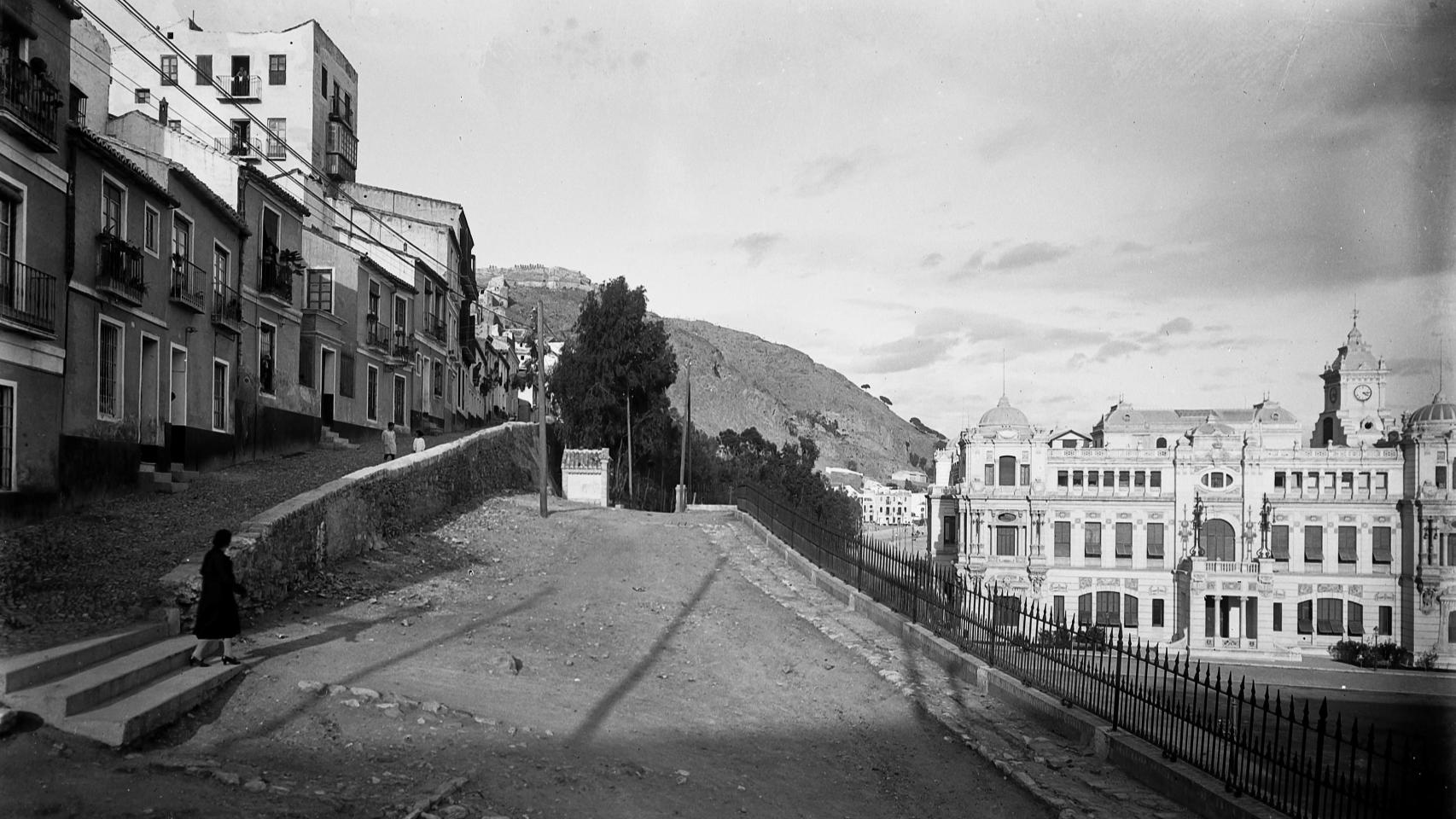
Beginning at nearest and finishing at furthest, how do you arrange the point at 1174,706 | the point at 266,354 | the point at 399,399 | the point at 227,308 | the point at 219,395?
the point at 1174,706
the point at 219,395
the point at 227,308
the point at 266,354
the point at 399,399

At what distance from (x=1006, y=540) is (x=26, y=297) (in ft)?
202

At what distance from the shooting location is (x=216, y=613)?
1045cm

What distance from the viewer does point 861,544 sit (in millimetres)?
21219

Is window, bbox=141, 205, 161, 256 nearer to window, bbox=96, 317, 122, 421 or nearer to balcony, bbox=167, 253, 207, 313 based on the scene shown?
balcony, bbox=167, 253, 207, 313

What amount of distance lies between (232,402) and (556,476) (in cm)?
2176

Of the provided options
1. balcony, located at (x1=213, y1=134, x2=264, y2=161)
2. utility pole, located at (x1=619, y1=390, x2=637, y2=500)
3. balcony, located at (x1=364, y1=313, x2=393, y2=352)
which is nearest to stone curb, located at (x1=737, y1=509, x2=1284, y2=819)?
balcony, located at (x1=364, y1=313, x2=393, y2=352)

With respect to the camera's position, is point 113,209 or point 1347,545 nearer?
point 113,209

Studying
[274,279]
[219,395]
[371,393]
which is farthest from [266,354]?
[371,393]

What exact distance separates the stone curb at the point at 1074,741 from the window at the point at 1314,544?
52.3 m

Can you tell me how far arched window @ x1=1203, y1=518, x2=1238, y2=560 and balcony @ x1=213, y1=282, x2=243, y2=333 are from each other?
56824 millimetres

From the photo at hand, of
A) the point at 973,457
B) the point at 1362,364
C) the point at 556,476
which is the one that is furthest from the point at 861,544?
the point at 973,457

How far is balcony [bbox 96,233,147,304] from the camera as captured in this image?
17172 millimetres

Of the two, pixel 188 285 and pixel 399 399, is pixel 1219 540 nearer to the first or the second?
pixel 399 399

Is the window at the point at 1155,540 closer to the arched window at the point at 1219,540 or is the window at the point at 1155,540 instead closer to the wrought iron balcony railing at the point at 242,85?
the arched window at the point at 1219,540
